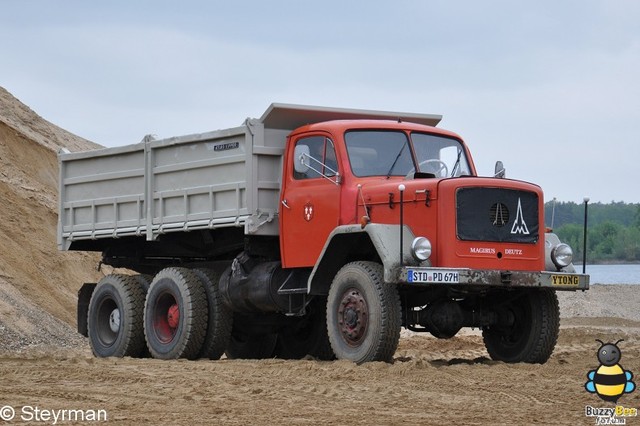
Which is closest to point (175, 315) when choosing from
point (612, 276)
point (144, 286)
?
point (144, 286)

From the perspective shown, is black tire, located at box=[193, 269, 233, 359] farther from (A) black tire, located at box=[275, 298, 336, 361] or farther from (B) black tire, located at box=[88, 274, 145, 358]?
(B) black tire, located at box=[88, 274, 145, 358]

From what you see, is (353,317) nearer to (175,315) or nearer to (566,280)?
(566,280)

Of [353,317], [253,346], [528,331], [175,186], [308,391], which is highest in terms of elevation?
[175,186]

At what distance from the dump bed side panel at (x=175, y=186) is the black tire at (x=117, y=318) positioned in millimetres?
785

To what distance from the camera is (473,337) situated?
22.2 meters

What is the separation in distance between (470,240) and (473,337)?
29.8 ft

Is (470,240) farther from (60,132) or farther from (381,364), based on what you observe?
(60,132)

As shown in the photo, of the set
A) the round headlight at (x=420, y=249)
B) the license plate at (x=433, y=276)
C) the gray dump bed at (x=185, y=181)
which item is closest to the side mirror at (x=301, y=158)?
the gray dump bed at (x=185, y=181)

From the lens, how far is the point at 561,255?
14.4 metres

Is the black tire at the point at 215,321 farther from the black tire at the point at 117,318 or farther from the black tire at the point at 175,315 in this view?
the black tire at the point at 117,318

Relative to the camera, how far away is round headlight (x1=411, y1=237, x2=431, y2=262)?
13125mm

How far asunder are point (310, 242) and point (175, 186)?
9.14 feet

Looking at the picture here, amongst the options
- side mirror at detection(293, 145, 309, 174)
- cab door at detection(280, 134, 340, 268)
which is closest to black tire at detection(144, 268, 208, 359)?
cab door at detection(280, 134, 340, 268)

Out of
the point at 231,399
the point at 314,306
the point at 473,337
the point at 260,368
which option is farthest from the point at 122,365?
the point at 473,337
